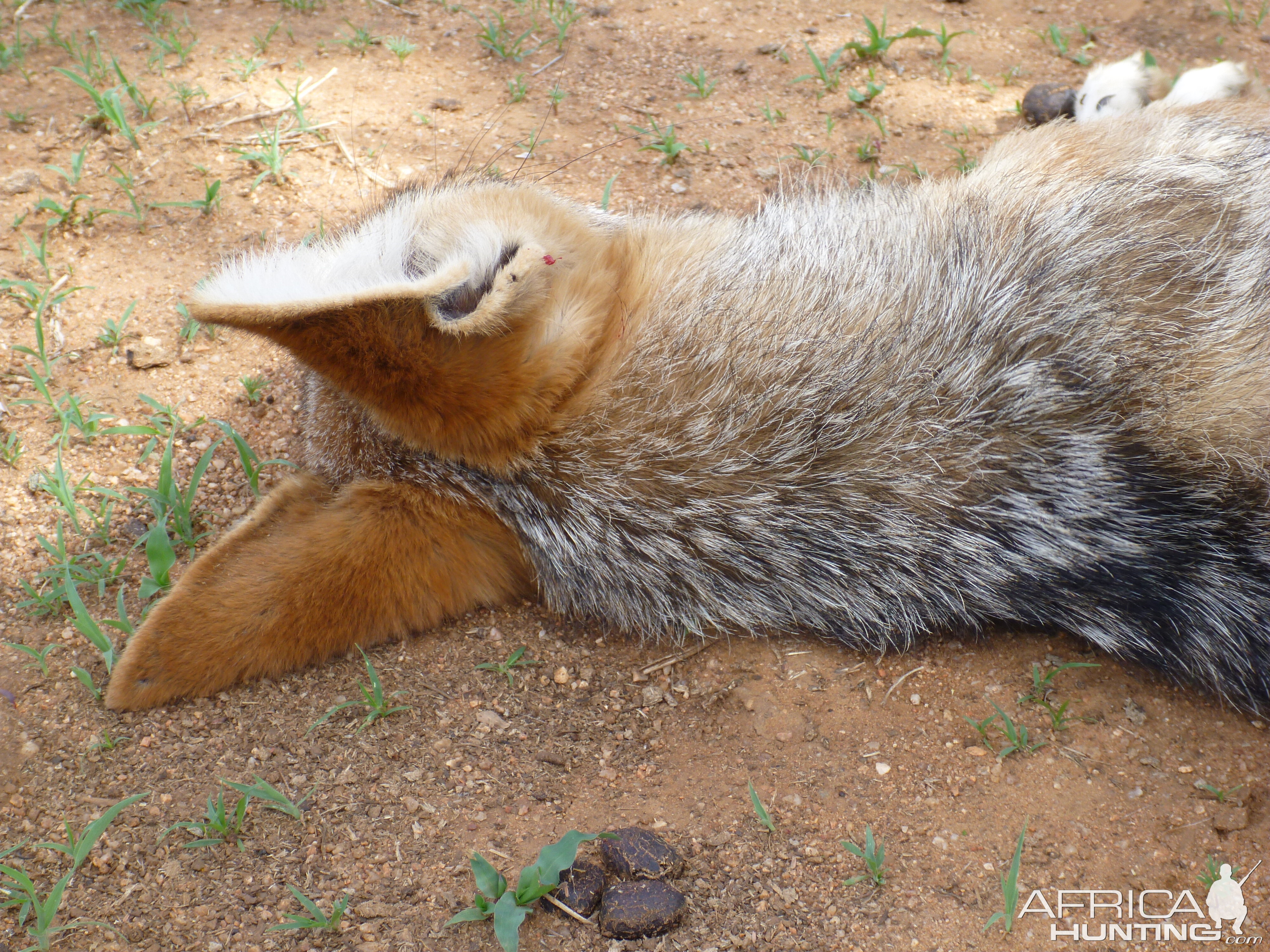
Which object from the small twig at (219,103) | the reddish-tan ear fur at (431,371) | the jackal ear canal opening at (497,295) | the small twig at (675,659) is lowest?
the small twig at (675,659)

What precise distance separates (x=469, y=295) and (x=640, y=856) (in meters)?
1.77

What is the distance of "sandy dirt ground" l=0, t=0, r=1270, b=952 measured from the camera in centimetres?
278

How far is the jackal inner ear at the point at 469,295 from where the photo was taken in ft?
9.29

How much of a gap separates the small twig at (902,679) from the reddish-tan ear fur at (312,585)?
55.6 inches

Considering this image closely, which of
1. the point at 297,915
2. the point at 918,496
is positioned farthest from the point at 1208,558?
the point at 297,915

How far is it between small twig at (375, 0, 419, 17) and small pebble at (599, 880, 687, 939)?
5868mm

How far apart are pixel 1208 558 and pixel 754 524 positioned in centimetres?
149

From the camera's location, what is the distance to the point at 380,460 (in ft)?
11.2

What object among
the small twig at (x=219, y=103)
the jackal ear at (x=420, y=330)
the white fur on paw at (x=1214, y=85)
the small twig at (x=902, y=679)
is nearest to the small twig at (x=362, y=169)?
the small twig at (x=219, y=103)

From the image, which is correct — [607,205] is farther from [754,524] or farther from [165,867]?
[165,867]

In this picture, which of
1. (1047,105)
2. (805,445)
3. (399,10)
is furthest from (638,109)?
(805,445)

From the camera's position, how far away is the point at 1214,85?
5.14 meters

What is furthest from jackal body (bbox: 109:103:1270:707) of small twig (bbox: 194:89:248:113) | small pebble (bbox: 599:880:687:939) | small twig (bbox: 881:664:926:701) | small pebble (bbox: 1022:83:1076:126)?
small twig (bbox: 194:89:248:113)

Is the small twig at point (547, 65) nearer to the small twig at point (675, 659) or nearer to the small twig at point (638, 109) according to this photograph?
the small twig at point (638, 109)
